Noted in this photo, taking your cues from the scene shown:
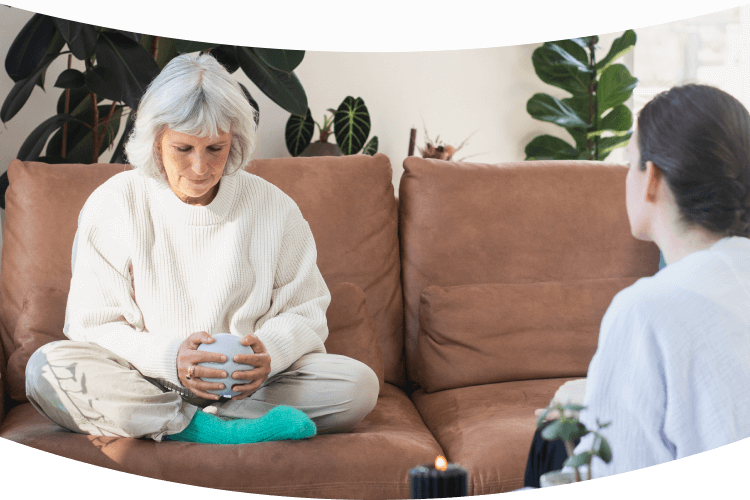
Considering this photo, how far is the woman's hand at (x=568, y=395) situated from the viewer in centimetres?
58

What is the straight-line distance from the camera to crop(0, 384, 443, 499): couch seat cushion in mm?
653

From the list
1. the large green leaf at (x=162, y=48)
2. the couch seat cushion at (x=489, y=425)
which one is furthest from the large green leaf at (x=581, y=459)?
the large green leaf at (x=162, y=48)

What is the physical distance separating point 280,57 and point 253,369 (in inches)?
13.0

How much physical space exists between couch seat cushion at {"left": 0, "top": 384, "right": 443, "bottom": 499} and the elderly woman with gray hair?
1 centimetres

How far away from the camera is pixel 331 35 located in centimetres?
62

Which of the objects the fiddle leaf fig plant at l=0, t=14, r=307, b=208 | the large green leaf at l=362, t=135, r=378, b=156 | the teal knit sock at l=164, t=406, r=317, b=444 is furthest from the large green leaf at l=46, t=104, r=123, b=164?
the large green leaf at l=362, t=135, r=378, b=156

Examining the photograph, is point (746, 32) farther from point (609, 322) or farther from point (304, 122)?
point (304, 122)

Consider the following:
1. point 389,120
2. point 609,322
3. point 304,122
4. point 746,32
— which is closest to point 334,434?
point 609,322

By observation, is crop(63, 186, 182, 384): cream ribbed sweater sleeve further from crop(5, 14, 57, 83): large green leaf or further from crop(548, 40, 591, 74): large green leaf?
crop(548, 40, 591, 74): large green leaf

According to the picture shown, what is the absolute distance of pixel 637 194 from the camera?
1.80ft

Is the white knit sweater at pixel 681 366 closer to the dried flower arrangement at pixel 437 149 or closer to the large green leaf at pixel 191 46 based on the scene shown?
the large green leaf at pixel 191 46

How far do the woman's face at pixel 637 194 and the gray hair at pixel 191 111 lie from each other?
1.23 ft

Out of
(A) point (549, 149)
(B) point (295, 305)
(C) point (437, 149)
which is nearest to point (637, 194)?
(B) point (295, 305)

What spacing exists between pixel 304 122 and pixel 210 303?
40 centimetres
